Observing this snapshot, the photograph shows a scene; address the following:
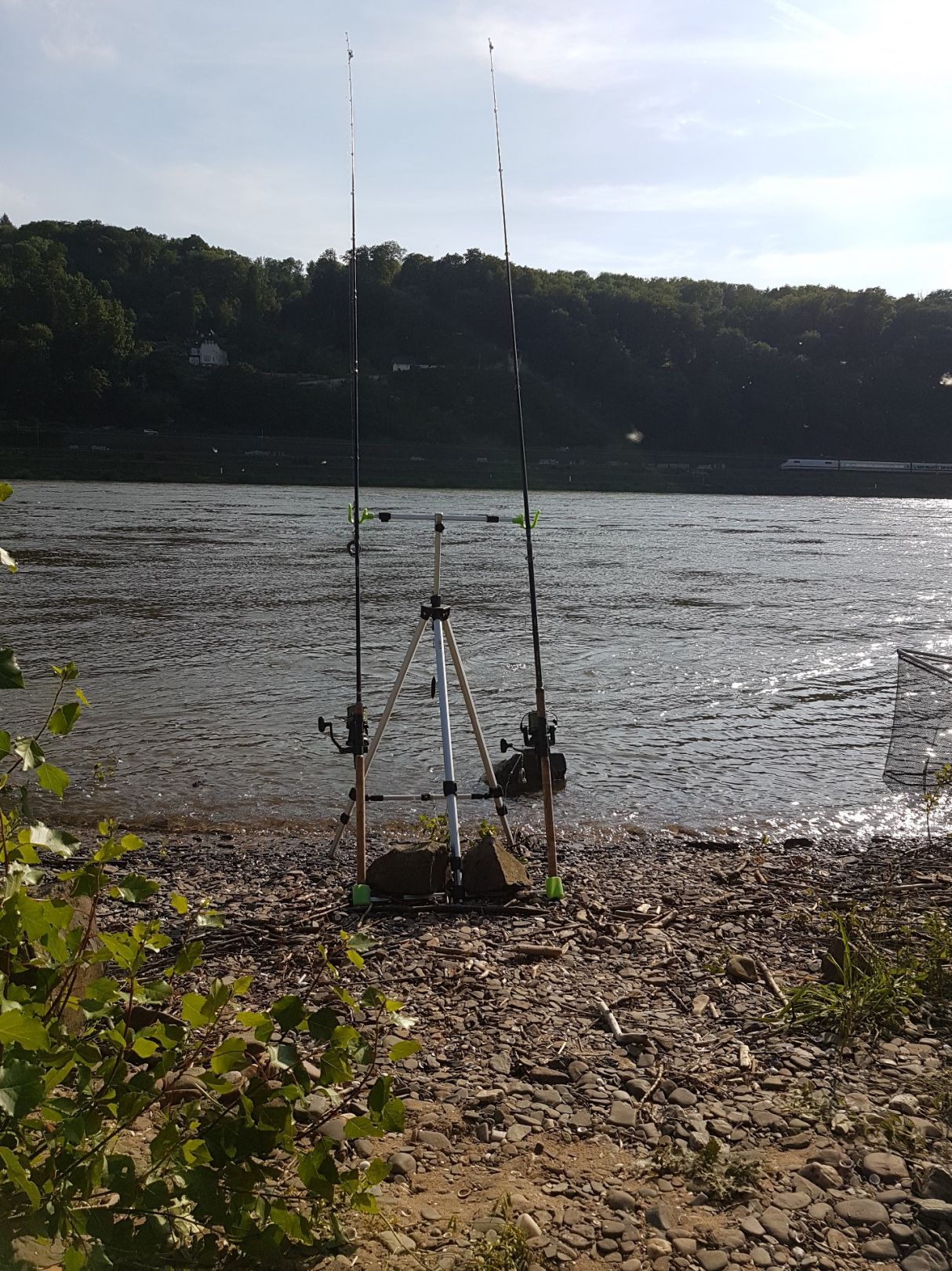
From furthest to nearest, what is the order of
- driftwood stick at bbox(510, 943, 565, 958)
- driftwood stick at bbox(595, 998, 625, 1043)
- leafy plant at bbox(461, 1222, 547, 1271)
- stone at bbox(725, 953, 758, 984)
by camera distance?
driftwood stick at bbox(510, 943, 565, 958) → stone at bbox(725, 953, 758, 984) → driftwood stick at bbox(595, 998, 625, 1043) → leafy plant at bbox(461, 1222, 547, 1271)

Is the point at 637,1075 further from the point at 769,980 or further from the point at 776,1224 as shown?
the point at 769,980

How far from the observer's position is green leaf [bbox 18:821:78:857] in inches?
98.5

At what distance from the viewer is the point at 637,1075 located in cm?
383

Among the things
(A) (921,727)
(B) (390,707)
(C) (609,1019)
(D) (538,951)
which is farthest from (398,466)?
(C) (609,1019)

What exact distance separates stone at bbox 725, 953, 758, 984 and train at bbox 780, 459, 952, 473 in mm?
102043

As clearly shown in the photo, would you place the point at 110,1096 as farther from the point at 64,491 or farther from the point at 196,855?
the point at 64,491

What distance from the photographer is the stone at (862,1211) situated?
299cm

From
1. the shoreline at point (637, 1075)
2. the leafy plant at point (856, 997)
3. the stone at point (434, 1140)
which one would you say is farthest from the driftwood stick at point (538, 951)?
the stone at point (434, 1140)

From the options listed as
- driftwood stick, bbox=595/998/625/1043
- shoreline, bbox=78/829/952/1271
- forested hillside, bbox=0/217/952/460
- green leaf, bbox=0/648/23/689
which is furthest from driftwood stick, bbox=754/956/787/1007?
forested hillside, bbox=0/217/952/460

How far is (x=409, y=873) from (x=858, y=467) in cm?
10945

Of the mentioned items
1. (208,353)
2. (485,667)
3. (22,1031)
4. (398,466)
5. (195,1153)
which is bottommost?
(398,466)

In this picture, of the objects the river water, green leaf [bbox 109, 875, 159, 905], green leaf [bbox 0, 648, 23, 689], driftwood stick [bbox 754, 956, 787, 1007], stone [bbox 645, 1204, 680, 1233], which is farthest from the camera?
the river water

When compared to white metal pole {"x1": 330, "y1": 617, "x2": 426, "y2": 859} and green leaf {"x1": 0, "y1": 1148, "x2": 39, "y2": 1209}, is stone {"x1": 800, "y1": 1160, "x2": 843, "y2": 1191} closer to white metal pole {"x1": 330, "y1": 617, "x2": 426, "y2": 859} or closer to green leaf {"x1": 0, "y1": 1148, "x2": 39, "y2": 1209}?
green leaf {"x1": 0, "y1": 1148, "x2": 39, "y2": 1209}

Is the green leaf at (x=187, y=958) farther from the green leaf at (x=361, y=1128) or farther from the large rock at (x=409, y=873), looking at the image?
the large rock at (x=409, y=873)
